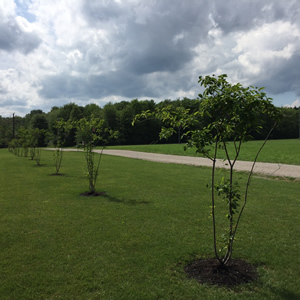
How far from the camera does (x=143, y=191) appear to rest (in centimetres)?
950

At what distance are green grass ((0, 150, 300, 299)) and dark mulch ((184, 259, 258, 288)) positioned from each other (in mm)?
135

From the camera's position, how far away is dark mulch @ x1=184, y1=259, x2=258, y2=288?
357 cm

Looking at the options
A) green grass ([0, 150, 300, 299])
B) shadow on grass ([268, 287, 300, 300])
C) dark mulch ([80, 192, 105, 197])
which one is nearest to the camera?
shadow on grass ([268, 287, 300, 300])

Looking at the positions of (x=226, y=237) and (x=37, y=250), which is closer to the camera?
(x=226, y=237)

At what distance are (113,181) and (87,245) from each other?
720cm

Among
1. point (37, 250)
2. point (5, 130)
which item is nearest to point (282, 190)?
point (37, 250)

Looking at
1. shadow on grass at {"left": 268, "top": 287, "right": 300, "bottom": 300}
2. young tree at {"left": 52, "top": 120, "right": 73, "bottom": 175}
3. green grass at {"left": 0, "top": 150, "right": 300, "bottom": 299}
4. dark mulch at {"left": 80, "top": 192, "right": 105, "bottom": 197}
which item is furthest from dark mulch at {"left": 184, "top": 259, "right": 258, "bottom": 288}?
young tree at {"left": 52, "top": 120, "right": 73, "bottom": 175}

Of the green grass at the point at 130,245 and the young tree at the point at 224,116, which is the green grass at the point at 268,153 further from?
the young tree at the point at 224,116

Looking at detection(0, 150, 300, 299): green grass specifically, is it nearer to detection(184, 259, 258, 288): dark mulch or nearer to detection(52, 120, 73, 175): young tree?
detection(184, 259, 258, 288): dark mulch

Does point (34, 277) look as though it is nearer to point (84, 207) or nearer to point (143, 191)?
point (84, 207)

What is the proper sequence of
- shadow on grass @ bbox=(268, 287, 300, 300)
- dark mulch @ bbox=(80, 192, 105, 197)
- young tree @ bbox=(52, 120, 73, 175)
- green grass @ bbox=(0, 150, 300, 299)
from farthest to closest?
young tree @ bbox=(52, 120, 73, 175) < dark mulch @ bbox=(80, 192, 105, 197) < green grass @ bbox=(0, 150, 300, 299) < shadow on grass @ bbox=(268, 287, 300, 300)

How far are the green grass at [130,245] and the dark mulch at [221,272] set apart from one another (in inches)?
5.3

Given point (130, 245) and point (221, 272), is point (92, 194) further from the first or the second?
point (221, 272)

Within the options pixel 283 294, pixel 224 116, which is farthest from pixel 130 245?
pixel 224 116
